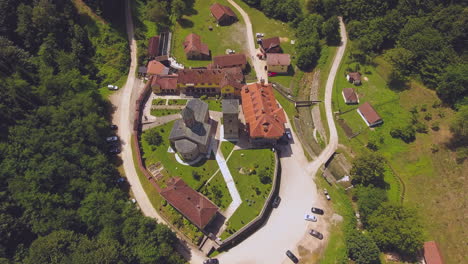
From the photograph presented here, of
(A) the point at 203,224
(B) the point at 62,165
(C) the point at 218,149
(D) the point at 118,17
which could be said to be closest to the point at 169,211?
(A) the point at 203,224

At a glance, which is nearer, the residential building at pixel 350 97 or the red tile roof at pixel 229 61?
the residential building at pixel 350 97

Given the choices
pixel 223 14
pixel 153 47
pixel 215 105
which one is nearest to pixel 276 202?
pixel 215 105

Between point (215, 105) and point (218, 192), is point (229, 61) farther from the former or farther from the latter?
point (218, 192)

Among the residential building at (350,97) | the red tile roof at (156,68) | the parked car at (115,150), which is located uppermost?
the residential building at (350,97)

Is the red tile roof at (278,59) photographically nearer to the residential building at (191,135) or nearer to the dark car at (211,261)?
the residential building at (191,135)

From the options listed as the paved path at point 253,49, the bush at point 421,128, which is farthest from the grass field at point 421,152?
the paved path at point 253,49

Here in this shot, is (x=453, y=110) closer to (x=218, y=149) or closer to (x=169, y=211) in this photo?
(x=218, y=149)

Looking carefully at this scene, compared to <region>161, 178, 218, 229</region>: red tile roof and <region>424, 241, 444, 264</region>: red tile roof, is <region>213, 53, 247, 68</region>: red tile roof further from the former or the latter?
<region>424, 241, 444, 264</region>: red tile roof

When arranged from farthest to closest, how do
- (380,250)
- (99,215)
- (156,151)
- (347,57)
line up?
(347,57), (156,151), (380,250), (99,215)
